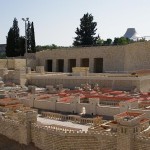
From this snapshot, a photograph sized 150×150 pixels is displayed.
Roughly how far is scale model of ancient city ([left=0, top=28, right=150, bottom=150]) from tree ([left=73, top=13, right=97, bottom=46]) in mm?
8680

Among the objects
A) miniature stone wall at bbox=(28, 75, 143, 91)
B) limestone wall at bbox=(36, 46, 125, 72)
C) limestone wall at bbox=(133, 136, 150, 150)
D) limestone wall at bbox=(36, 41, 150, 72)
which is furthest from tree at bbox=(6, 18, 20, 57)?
limestone wall at bbox=(133, 136, 150, 150)

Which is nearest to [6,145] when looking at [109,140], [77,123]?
[77,123]

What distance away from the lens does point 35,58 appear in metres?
41.9

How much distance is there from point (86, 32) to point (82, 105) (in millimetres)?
32058

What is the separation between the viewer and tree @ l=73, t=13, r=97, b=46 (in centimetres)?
4869

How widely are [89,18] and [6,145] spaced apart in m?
36.6

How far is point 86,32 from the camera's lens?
160 feet

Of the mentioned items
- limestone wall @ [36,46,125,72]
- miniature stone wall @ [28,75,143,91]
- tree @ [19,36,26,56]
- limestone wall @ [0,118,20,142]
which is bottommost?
limestone wall @ [0,118,20,142]

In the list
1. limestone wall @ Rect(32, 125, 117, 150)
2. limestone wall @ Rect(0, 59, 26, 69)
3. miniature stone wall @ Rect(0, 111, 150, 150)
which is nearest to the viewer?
miniature stone wall @ Rect(0, 111, 150, 150)

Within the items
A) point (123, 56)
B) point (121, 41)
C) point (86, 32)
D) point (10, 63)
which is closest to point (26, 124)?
point (123, 56)

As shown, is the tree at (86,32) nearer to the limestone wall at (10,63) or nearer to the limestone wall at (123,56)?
the limestone wall at (123,56)

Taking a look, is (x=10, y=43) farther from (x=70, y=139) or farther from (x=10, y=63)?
(x=70, y=139)

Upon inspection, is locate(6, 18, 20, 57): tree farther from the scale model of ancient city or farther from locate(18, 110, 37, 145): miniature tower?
locate(18, 110, 37, 145): miniature tower

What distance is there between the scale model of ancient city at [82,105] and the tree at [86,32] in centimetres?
868
